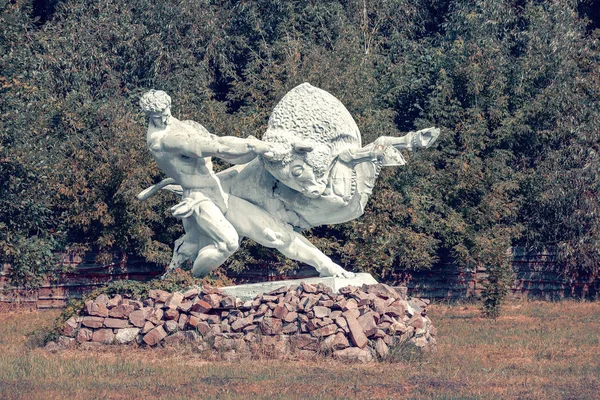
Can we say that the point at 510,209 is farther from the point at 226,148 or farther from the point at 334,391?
the point at 334,391

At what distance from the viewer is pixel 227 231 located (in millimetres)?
13367

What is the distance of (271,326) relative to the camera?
40.4 feet

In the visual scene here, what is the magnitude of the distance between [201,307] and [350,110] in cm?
852

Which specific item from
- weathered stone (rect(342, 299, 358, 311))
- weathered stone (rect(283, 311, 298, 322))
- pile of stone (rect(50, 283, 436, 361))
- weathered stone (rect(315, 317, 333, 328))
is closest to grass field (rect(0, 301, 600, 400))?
pile of stone (rect(50, 283, 436, 361))

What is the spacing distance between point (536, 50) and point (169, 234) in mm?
8449

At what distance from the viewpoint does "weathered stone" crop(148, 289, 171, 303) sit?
43.2 ft

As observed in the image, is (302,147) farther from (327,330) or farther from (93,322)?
(93,322)

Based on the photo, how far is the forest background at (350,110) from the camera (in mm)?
18797

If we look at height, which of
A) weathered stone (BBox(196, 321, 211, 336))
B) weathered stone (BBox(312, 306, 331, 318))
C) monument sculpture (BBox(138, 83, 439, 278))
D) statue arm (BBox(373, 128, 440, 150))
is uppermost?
statue arm (BBox(373, 128, 440, 150))

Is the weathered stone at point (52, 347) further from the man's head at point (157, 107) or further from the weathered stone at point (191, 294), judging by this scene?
the man's head at point (157, 107)

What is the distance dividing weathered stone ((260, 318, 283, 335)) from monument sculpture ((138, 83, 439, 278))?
139 cm

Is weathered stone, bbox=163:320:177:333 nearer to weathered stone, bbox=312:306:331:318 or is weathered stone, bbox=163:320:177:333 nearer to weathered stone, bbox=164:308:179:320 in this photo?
weathered stone, bbox=164:308:179:320

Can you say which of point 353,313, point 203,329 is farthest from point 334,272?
point 203,329

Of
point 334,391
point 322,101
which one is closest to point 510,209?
point 322,101
